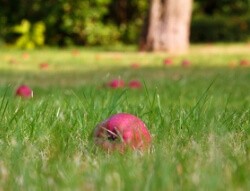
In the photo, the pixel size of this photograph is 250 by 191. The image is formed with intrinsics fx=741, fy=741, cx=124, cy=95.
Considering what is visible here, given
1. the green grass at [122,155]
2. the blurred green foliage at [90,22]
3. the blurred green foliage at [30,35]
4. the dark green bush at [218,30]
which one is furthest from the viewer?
the dark green bush at [218,30]

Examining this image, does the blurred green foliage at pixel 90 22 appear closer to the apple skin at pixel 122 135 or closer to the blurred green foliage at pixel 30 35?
the blurred green foliage at pixel 30 35

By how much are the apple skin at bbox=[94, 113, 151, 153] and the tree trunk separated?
13.8 metres

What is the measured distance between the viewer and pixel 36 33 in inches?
811

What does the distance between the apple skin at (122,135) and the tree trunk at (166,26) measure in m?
13.8

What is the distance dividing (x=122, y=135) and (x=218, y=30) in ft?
65.6

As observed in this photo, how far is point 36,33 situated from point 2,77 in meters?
9.61

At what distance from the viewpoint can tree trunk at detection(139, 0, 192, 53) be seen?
16.7 metres

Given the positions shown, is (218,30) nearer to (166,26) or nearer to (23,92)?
(166,26)

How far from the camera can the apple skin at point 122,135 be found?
2910 millimetres

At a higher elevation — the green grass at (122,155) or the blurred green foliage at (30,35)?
the green grass at (122,155)

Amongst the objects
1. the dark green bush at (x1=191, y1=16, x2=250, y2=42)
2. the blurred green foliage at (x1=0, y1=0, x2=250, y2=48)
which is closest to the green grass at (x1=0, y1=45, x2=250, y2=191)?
the blurred green foliage at (x1=0, y1=0, x2=250, y2=48)

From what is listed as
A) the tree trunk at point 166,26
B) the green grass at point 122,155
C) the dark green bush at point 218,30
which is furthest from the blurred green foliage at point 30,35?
the green grass at point 122,155

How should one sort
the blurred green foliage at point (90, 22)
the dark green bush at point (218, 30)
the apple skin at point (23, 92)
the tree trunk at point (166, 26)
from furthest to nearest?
the dark green bush at point (218, 30) < the blurred green foliage at point (90, 22) < the tree trunk at point (166, 26) < the apple skin at point (23, 92)

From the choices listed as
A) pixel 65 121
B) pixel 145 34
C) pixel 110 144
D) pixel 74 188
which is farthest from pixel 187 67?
pixel 74 188
